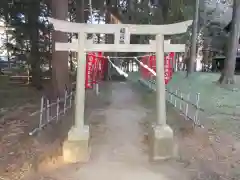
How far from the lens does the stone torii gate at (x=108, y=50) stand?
5320 millimetres

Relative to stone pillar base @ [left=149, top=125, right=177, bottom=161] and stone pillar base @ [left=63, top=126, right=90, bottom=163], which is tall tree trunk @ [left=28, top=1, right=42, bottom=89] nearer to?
stone pillar base @ [left=63, top=126, right=90, bottom=163]

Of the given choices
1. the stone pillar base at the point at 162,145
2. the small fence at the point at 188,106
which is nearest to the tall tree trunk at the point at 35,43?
the small fence at the point at 188,106

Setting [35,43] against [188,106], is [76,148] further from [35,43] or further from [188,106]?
[35,43]

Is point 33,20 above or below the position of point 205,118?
above

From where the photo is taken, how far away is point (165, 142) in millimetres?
5512

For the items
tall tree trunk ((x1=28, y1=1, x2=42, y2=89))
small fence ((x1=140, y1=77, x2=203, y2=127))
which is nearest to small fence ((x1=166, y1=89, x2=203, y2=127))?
small fence ((x1=140, y1=77, x2=203, y2=127))

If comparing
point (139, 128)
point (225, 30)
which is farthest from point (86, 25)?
point (225, 30)

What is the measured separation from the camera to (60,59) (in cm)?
918

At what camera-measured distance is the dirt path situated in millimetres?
4773

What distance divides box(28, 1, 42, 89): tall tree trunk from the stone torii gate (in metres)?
7.89

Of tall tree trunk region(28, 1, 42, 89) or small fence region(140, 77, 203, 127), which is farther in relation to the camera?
tall tree trunk region(28, 1, 42, 89)

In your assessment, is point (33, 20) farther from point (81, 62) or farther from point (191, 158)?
point (191, 158)

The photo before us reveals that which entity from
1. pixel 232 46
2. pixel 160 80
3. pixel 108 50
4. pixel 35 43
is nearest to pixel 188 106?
pixel 160 80

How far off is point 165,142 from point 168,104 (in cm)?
481
